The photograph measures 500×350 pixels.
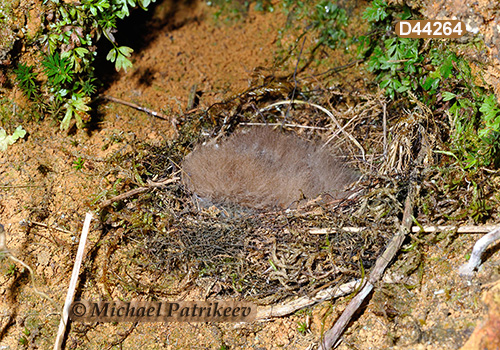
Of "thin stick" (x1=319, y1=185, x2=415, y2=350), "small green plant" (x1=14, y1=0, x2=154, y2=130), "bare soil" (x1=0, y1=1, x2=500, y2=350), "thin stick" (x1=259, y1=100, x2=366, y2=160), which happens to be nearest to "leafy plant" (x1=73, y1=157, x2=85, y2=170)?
"bare soil" (x1=0, y1=1, x2=500, y2=350)

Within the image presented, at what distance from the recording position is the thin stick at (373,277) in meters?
2.76

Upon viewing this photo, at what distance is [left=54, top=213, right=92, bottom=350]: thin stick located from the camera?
2.87 m

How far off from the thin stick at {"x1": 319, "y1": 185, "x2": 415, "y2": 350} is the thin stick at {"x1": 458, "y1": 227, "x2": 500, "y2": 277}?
0.39 meters

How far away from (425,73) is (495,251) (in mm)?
1422

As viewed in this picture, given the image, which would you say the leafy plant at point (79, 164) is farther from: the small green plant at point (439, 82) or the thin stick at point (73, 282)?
the small green plant at point (439, 82)

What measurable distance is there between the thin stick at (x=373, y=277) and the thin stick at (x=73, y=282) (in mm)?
1554

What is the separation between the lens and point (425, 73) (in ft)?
11.4

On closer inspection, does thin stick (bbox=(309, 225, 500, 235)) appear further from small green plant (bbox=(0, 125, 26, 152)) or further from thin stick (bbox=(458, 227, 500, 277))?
small green plant (bbox=(0, 125, 26, 152))

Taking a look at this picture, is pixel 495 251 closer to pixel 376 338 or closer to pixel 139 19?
pixel 376 338

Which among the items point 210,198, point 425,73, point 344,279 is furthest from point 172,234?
point 425,73

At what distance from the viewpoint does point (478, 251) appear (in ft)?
8.49

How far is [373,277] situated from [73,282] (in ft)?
6.10

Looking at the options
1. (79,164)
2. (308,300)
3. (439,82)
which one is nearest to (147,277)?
(79,164)

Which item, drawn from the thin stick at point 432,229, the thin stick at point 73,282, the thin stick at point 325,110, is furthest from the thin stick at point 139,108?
the thin stick at point 432,229
